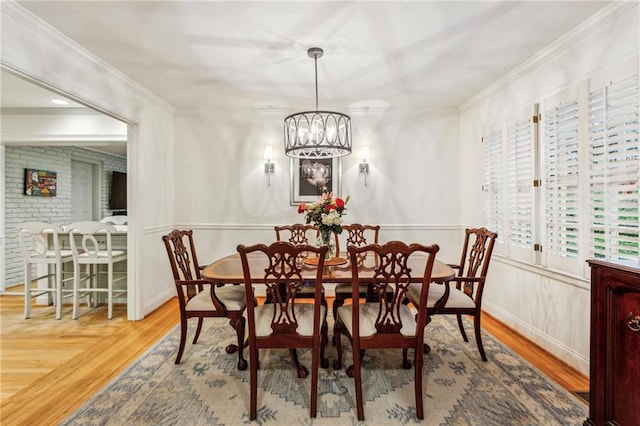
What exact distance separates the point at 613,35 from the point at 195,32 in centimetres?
288

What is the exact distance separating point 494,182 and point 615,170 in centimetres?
139

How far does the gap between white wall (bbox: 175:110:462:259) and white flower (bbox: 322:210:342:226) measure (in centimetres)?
191

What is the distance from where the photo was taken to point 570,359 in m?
2.35

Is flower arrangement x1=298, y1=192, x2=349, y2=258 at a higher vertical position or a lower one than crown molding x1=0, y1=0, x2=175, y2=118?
lower

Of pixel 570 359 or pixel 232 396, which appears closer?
pixel 232 396

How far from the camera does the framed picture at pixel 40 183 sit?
15.9 feet

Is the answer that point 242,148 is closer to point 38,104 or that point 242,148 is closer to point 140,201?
point 140,201

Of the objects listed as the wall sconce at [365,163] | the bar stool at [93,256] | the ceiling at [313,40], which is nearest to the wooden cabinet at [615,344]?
the ceiling at [313,40]

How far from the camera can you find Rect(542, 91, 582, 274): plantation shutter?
2.32 m

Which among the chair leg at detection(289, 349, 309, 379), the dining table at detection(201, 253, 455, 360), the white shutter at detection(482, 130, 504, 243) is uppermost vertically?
the white shutter at detection(482, 130, 504, 243)

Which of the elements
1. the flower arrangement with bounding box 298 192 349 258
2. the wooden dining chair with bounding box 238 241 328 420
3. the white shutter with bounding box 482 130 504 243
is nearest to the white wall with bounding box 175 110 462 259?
the white shutter with bounding box 482 130 504 243

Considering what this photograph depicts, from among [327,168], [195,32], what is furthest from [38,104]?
[327,168]

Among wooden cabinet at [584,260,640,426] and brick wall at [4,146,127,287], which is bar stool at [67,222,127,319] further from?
wooden cabinet at [584,260,640,426]

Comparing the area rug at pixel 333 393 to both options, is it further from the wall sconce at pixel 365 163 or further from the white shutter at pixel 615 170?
the wall sconce at pixel 365 163
